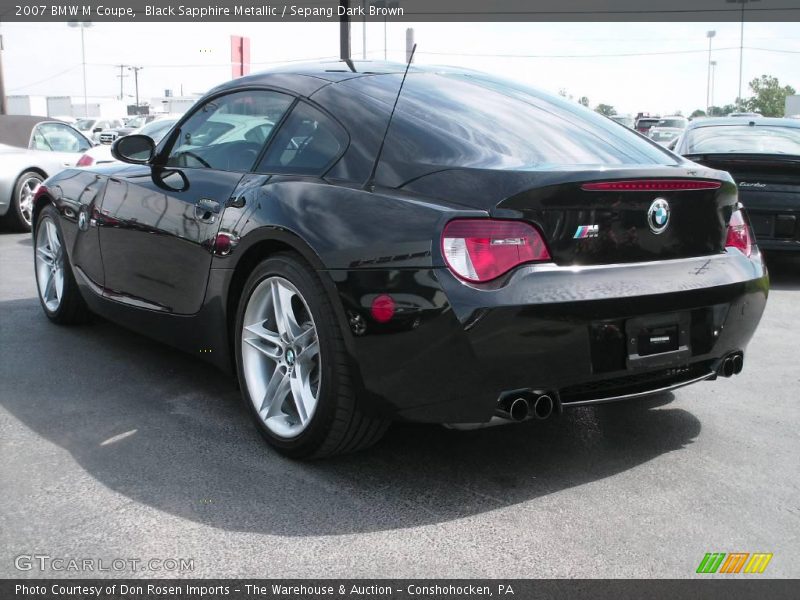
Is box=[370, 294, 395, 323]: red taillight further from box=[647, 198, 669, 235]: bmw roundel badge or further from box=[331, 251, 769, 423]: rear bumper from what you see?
box=[647, 198, 669, 235]: bmw roundel badge

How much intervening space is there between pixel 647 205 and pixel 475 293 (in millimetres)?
745

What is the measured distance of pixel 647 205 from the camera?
304cm

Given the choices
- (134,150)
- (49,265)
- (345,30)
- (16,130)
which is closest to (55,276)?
(49,265)

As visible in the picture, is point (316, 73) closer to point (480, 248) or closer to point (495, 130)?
point (495, 130)

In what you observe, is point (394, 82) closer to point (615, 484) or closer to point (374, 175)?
point (374, 175)

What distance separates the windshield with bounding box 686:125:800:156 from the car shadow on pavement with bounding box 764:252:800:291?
0.92 metres

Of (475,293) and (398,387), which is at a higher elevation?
(475,293)

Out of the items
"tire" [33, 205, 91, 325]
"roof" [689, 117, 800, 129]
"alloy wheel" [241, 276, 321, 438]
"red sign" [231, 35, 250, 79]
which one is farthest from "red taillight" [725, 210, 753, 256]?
"red sign" [231, 35, 250, 79]

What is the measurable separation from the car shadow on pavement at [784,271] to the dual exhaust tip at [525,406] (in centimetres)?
517

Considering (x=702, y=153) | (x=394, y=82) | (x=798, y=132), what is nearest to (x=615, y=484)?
(x=394, y=82)

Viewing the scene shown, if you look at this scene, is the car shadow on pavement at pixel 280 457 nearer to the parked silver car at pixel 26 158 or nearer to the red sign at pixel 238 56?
the parked silver car at pixel 26 158

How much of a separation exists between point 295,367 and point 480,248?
0.93 metres

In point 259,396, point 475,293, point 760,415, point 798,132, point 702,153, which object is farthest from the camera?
point 798,132

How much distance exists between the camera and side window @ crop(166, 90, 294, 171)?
380 cm
